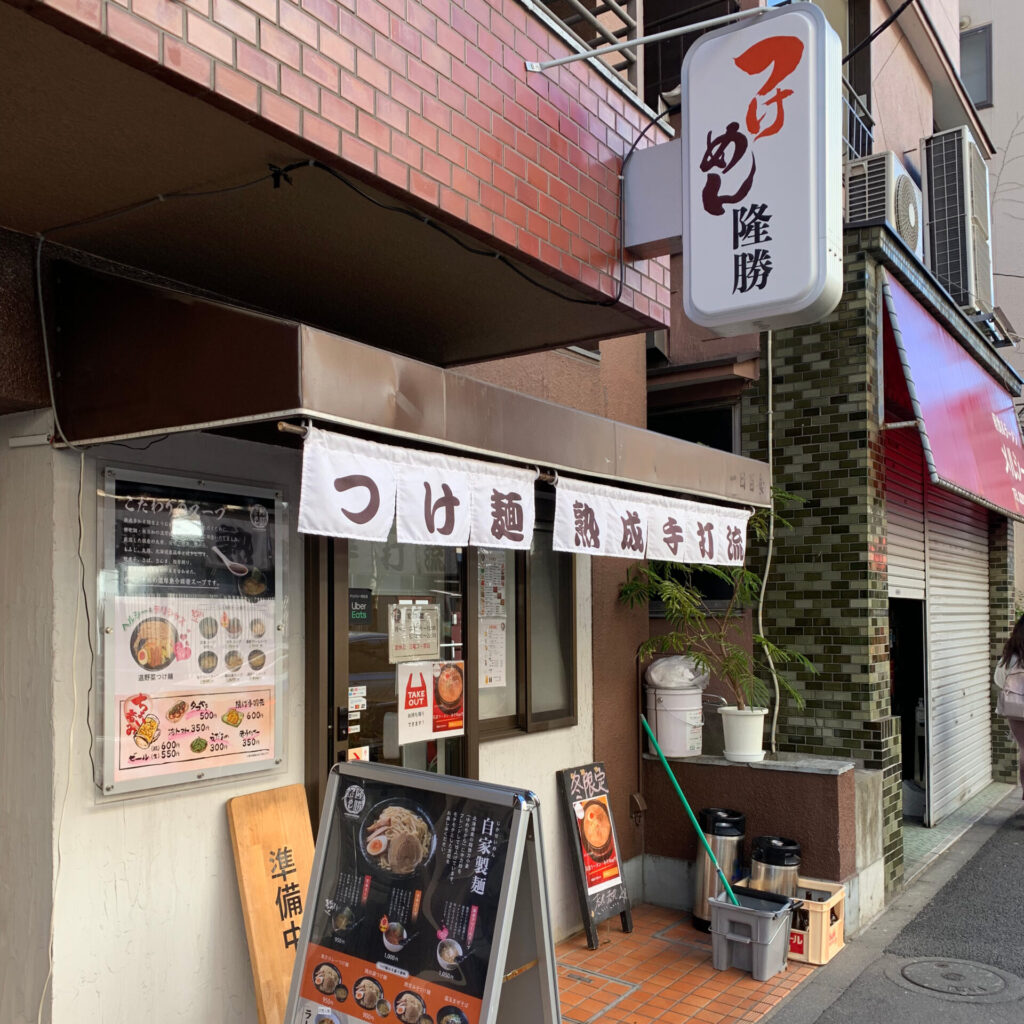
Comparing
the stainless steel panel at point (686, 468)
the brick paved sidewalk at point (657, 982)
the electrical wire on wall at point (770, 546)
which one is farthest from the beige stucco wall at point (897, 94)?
the brick paved sidewalk at point (657, 982)

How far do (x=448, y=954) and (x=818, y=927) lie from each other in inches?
153

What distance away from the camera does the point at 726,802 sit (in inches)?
296

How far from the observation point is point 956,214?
12727 mm

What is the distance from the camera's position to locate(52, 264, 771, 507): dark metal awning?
3.38 m

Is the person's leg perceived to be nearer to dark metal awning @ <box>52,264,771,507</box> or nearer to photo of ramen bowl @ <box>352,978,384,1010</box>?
dark metal awning @ <box>52,264,771,507</box>

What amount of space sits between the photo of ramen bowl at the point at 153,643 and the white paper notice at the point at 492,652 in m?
2.50

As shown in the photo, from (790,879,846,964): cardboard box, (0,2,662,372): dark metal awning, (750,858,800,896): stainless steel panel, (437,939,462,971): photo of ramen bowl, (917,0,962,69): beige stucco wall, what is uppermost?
(917,0,962,69): beige stucco wall

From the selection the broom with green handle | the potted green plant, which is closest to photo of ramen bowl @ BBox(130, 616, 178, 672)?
the broom with green handle

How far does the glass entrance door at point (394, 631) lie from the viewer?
5.57 metres

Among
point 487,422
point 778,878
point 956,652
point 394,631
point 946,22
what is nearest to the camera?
point 487,422

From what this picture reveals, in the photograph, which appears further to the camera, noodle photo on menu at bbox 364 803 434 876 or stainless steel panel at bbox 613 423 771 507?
stainless steel panel at bbox 613 423 771 507

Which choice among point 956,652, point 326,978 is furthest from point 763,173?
point 956,652

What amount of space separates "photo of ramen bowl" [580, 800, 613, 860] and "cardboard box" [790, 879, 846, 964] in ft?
4.54

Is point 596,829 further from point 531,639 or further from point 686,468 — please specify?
point 686,468
